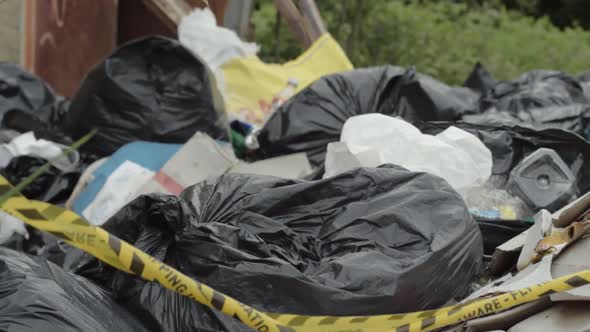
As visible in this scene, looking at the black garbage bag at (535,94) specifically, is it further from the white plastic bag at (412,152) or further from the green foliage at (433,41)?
the green foliage at (433,41)

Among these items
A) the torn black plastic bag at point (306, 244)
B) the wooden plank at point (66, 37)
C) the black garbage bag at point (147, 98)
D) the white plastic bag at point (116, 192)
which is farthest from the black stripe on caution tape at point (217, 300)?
the wooden plank at point (66, 37)

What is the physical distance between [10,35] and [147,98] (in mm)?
1280

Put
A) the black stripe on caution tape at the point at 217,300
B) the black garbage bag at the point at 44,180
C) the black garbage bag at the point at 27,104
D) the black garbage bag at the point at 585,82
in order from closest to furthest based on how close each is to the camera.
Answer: the black stripe on caution tape at the point at 217,300 → the black garbage bag at the point at 44,180 → the black garbage bag at the point at 27,104 → the black garbage bag at the point at 585,82

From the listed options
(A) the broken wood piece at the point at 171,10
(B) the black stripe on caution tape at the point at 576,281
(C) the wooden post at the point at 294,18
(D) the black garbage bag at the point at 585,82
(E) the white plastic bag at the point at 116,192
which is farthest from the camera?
(C) the wooden post at the point at 294,18

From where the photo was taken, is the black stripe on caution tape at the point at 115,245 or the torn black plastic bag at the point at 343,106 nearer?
the black stripe on caution tape at the point at 115,245

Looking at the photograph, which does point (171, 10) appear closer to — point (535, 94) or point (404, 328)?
point (535, 94)

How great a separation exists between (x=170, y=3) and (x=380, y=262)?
3.24m

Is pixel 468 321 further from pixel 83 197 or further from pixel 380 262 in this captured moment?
pixel 83 197

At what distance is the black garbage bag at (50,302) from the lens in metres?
1.46

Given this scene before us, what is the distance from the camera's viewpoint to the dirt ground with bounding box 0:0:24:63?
12.5ft

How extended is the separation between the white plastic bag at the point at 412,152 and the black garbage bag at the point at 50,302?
0.84 m

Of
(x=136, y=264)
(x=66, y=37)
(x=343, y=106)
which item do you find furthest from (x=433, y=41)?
(x=136, y=264)

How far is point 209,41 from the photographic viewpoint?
13.6 feet

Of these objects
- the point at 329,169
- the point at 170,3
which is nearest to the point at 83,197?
the point at 329,169
